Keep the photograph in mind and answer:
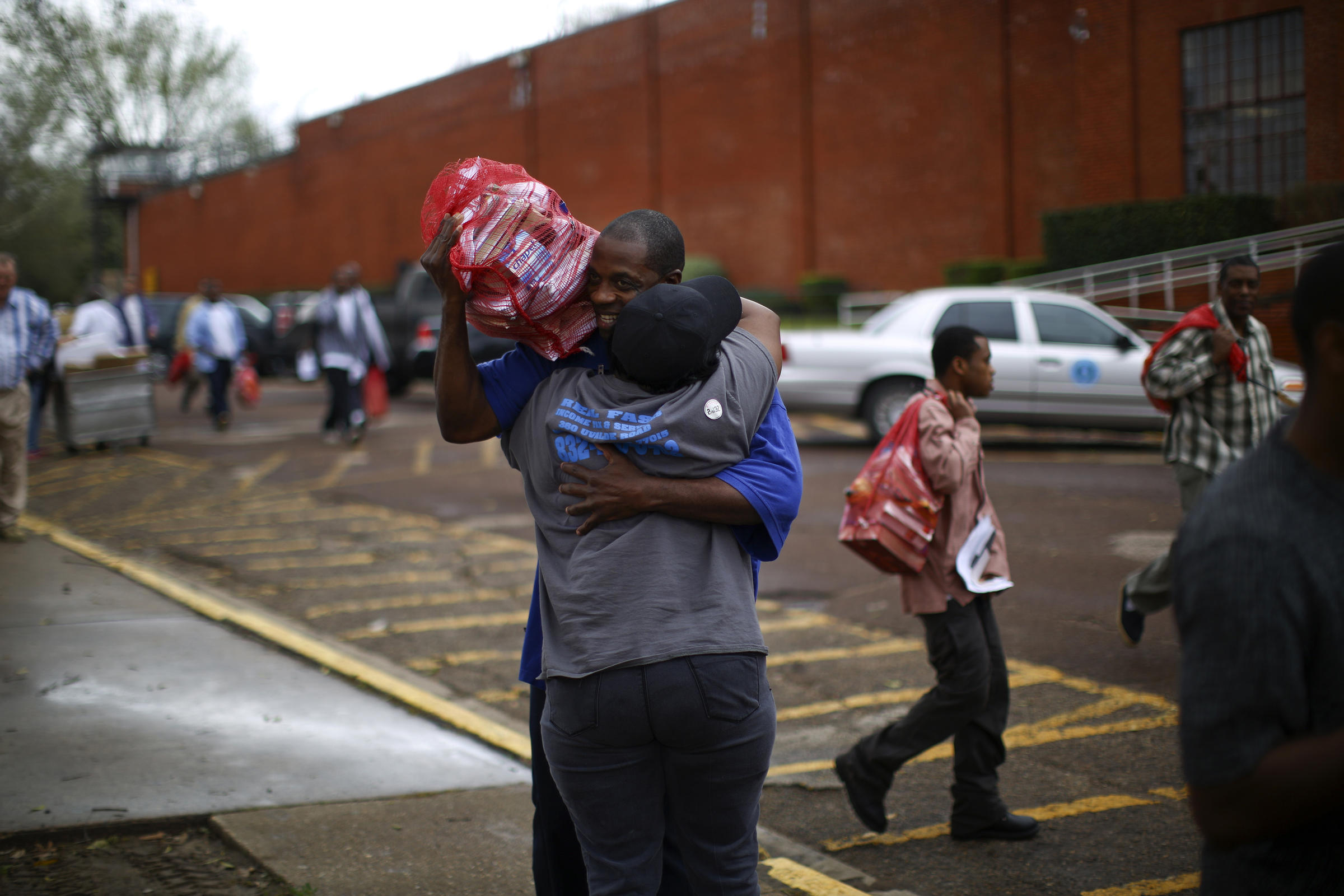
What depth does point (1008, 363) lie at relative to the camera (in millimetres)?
12891

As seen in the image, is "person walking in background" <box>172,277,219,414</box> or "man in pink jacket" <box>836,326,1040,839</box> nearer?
"man in pink jacket" <box>836,326,1040,839</box>

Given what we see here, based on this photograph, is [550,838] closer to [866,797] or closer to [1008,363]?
[866,797]

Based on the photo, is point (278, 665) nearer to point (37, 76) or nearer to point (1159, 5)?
point (37, 76)

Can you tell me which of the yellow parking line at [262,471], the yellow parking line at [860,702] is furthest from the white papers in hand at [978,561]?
the yellow parking line at [262,471]

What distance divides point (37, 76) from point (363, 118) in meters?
29.1

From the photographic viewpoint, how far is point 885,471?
4.12m

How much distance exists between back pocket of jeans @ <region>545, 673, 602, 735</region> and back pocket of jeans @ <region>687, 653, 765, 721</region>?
20cm

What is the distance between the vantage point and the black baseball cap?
7.24 ft

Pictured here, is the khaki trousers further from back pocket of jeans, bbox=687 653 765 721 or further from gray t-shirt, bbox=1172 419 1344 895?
gray t-shirt, bbox=1172 419 1344 895

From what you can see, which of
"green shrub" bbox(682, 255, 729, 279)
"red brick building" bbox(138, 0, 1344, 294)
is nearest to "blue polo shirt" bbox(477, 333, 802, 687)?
"red brick building" bbox(138, 0, 1344, 294)

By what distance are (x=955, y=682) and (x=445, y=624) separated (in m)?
3.73

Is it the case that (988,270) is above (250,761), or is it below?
above

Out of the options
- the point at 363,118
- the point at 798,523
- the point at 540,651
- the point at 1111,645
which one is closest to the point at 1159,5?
the point at 798,523

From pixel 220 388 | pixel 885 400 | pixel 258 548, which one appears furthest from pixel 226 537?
pixel 885 400
